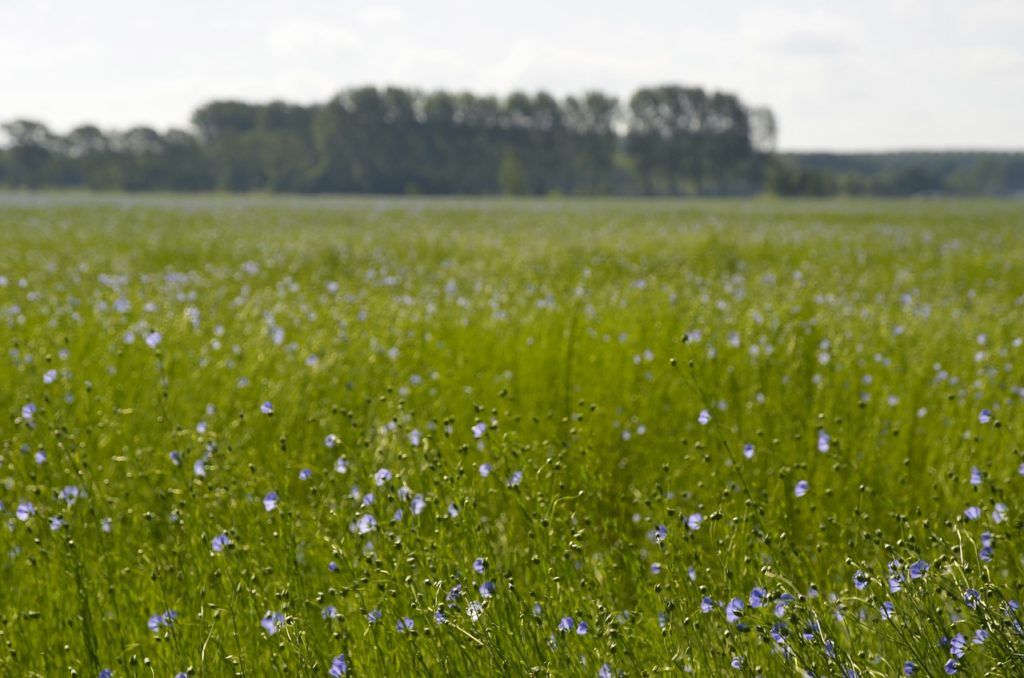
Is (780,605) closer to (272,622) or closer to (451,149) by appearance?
(272,622)

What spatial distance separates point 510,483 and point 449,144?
97718 mm

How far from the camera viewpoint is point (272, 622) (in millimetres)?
2248

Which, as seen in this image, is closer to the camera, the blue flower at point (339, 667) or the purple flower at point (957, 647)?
the purple flower at point (957, 647)

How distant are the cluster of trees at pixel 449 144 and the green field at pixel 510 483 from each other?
74.4 metres

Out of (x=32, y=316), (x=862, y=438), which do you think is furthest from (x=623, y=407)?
(x=32, y=316)

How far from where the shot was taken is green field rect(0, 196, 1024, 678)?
2.17 m

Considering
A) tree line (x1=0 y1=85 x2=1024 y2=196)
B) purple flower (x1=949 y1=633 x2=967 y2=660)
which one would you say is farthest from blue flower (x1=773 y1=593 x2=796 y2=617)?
tree line (x1=0 y1=85 x2=1024 y2=196)

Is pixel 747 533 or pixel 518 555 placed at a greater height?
pixel 747 533

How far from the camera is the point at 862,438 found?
408 cm

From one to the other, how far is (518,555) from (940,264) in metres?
11.6

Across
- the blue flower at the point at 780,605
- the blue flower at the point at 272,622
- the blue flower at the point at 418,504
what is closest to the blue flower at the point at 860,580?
the blue flower at the point at 780,605

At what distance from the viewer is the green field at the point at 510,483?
7.11ft

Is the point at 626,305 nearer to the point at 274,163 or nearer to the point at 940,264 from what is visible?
the point at 940,264

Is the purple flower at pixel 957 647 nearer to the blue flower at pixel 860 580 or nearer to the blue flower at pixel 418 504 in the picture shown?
the blue flower at pixel 860 580
